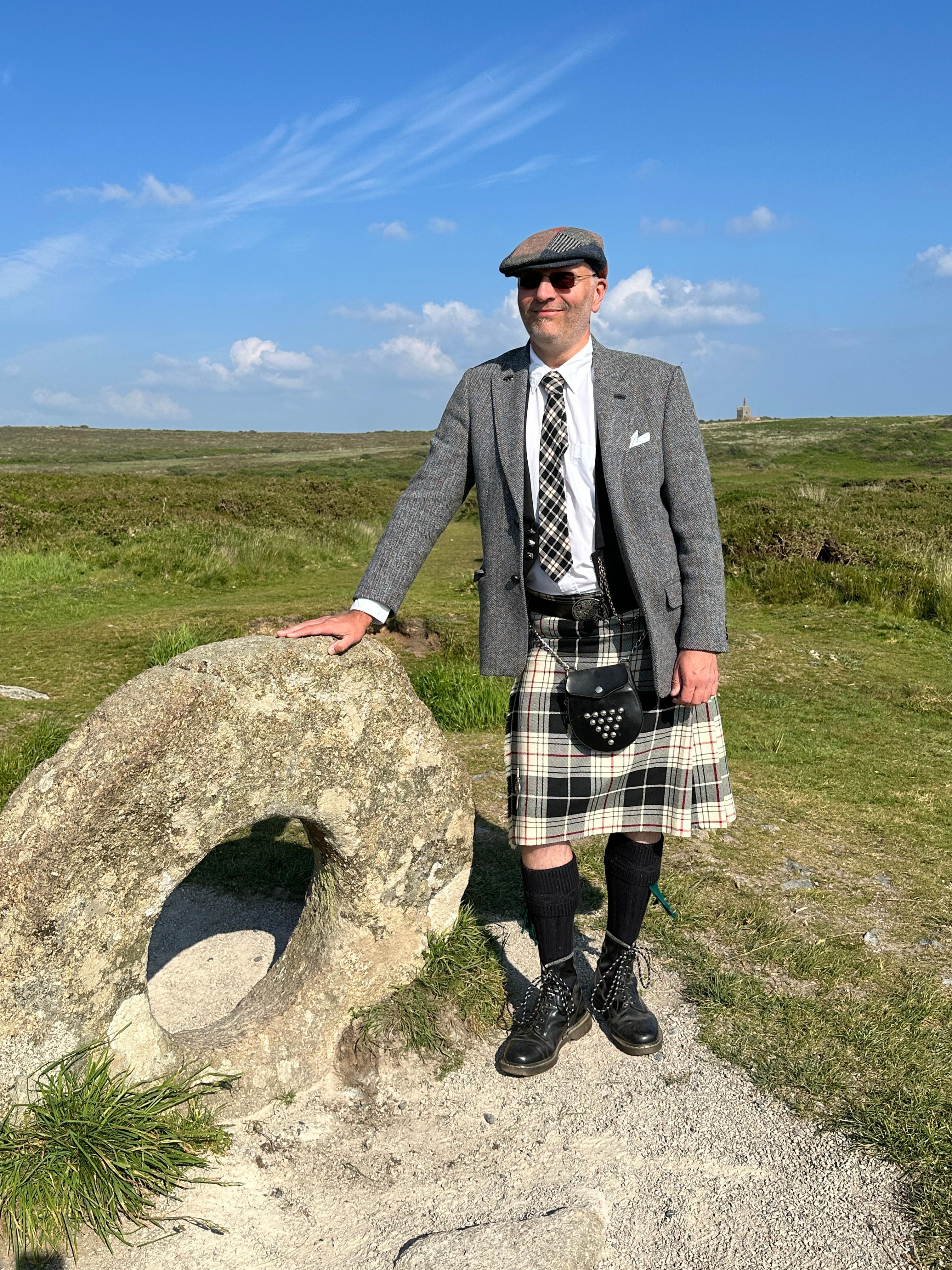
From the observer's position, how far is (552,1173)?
2928 mm

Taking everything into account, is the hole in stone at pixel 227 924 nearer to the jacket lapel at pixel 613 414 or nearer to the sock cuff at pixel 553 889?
the sock cuff at pixel 553 889

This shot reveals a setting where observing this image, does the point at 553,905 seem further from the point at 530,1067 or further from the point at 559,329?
the point at 559,329

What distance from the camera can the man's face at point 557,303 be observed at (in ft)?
10.2

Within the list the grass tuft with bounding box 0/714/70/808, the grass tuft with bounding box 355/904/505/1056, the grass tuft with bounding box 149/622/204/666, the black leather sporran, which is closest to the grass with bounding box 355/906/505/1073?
the grass tuft with bounding box 355/904/505/1056

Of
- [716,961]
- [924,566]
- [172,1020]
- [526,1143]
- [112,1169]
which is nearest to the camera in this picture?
[112,1169]

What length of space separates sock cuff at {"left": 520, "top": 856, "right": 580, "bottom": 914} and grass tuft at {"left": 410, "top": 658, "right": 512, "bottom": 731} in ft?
11.9

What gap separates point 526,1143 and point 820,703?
19.4 feet

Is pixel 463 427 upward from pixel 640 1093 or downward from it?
upward

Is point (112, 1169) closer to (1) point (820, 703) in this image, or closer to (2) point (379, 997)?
(2) point (379, 997)

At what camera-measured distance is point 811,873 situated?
5070 mm

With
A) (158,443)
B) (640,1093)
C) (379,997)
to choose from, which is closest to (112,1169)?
(379,997)

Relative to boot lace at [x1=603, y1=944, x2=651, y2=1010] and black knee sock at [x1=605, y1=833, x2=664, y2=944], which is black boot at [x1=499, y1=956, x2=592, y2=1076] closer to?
boot lace at [x1=603, y1=944, x2=651, y2=1010]

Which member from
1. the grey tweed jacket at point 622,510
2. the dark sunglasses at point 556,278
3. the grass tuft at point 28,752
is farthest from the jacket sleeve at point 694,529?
the grass tuft at point 28,752

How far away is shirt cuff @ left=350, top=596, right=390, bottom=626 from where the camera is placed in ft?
10.8
